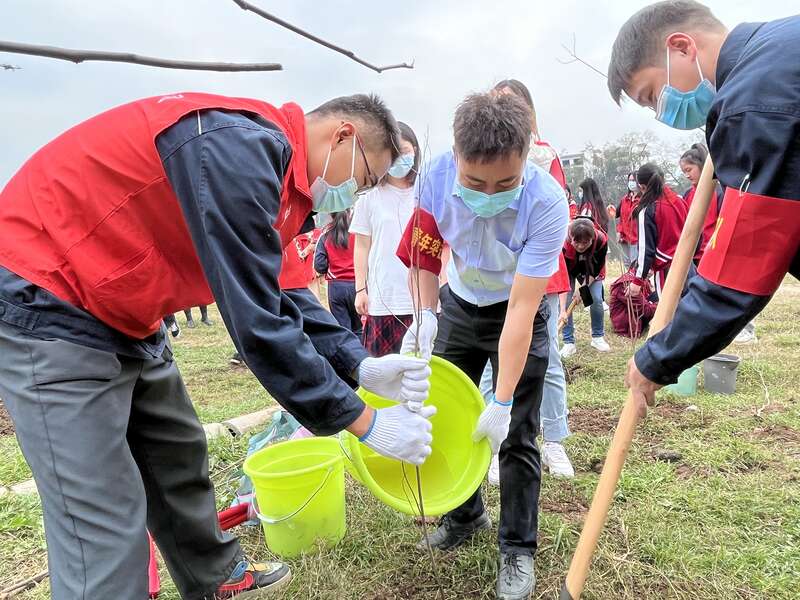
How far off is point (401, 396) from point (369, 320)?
1.95 meters

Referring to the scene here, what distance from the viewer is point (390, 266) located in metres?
3.65

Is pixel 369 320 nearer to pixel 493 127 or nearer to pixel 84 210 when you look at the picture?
pixel 493 127

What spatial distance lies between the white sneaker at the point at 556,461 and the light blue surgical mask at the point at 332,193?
203cm

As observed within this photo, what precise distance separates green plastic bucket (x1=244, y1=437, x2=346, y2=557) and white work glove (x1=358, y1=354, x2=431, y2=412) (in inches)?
22.0

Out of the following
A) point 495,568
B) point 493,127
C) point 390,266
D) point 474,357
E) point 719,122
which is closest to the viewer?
point 719,122

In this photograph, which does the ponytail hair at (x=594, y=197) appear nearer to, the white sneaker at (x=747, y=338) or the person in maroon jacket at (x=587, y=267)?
the person in maroon jacket at (x=587, y=267)

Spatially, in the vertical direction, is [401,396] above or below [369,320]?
above

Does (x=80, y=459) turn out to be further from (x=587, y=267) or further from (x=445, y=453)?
(x=587, y=267)

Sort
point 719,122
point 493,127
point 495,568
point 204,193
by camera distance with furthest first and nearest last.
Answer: point 495,568 → point 493,127 → point 719,122 → point 204,193

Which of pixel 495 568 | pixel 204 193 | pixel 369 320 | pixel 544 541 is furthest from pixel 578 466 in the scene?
pixel 204 193

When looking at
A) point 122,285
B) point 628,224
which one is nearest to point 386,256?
point 122,285

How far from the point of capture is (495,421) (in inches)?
78.2

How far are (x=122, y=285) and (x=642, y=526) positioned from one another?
227 centimetres

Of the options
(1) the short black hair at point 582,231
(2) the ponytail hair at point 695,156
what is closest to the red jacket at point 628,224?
(1) the short black hair at point 582,231
